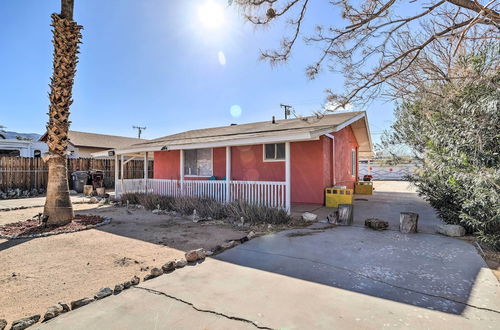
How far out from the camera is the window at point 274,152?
10.3 meters

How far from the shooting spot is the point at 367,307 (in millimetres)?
2670

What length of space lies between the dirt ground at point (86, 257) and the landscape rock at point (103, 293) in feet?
0.68

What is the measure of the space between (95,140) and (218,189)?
846 inches

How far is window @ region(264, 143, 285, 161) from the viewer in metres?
10.3

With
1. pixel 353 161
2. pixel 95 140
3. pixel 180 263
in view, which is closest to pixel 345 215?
pixel 180 263

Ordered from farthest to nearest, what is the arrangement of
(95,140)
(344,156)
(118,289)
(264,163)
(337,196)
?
(95,140) < (344,156) < (264,163) < (337,196) < (118,289)

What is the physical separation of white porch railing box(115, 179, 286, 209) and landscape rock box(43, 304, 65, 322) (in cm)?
538

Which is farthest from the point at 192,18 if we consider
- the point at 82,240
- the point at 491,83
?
the point at 491,83

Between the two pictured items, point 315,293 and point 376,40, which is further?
point 376,40

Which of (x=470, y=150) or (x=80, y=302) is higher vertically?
(x=470, y=150)

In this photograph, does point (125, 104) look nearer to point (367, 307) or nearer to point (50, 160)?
point (50, 160)

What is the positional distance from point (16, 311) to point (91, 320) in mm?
970

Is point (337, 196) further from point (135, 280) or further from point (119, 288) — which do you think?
point (119, 288)

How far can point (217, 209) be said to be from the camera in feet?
25.1
